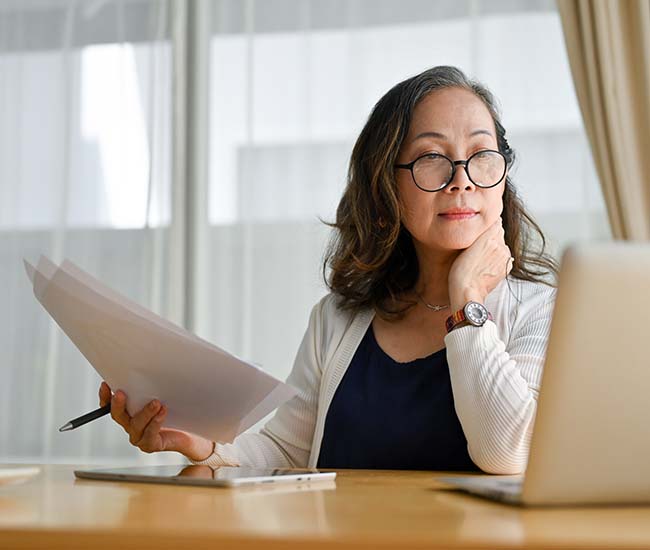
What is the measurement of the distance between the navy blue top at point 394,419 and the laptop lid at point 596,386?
35.0 inches

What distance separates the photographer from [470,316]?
4.75 feet

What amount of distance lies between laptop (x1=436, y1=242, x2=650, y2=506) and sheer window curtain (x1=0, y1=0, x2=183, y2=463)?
2.58 meters

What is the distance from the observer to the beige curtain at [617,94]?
280 centimetres

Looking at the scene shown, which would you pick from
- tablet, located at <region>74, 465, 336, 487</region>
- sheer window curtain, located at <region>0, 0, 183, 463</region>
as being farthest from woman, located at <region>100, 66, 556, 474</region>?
sheer window curtain, located at <region>0, 0, 183, 463</region>

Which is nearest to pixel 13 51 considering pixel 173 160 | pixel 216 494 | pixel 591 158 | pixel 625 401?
pixel 173 160

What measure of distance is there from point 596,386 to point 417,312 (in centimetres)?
114

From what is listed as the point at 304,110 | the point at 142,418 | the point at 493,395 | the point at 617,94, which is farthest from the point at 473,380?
the point at 304,110

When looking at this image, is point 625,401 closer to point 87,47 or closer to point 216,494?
point 216,494

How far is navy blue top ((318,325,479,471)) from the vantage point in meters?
1.54

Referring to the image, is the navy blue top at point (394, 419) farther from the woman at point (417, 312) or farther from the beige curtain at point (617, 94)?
the beige curtain at point (617, 94)

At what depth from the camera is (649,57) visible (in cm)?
282

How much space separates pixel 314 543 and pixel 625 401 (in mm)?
261

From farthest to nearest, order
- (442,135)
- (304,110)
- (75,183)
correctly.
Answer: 1. (75,183)
2. (304,110)
3. (442,135)

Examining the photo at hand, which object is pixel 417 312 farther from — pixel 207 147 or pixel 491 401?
pixel 207 147
